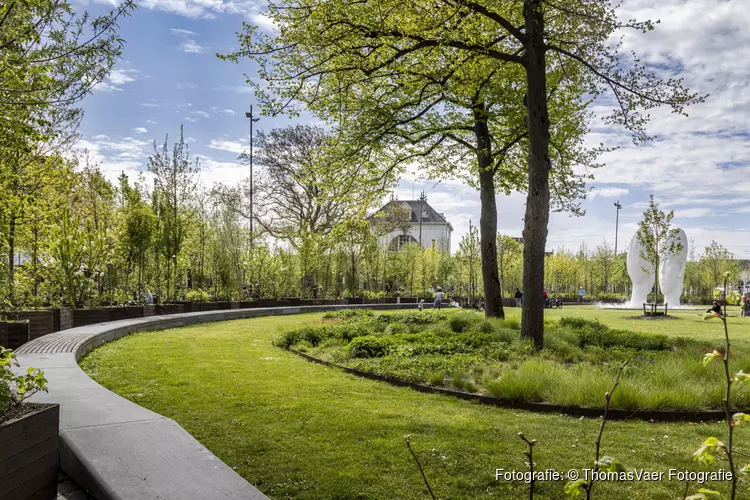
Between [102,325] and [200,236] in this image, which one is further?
[200,236]

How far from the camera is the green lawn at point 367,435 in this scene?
3855 millimetres

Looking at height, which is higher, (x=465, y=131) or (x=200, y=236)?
(x=465, y=131)

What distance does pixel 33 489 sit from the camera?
10.3 ft

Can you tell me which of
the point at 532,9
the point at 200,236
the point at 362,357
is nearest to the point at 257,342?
the point at 362,357

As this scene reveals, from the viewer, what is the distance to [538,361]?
8.49 meters

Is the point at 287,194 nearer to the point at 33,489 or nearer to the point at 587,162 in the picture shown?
the point at 587,162

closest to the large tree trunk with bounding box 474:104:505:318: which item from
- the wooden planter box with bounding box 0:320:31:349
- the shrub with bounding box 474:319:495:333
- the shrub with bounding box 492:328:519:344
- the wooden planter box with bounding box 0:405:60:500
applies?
the shrub with bounding box 474:319:495:333

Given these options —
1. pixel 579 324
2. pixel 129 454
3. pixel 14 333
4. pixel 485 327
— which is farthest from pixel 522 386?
pixel 14 333

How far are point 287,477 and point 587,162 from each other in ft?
53.6

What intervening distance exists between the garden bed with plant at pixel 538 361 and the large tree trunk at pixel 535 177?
3.78 feet

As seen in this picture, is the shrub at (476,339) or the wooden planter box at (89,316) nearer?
the shrub at (476,339)

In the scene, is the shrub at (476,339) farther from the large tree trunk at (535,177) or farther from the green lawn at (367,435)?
the green lawn at (367,435)

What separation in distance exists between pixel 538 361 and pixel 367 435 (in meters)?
4.53

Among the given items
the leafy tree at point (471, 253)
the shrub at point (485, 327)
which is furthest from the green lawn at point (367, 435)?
the leafy tree at point (471, 253)
